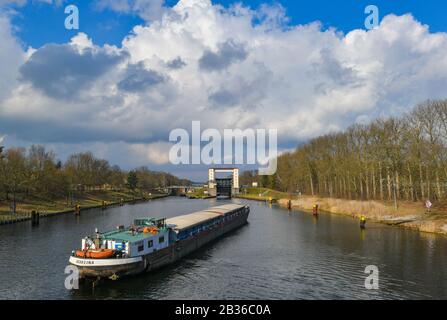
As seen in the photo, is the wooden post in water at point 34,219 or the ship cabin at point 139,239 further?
the wooden post in water at point 34,219

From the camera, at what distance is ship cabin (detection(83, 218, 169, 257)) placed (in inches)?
1548

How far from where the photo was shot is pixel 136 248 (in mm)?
39688

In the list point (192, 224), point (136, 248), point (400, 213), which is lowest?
point (136, 248)

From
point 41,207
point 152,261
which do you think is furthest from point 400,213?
point 41,207

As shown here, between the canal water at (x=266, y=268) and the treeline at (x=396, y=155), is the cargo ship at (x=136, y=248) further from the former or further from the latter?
the treeline at (x=396, y=155)

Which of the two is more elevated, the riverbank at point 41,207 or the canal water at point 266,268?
the riverbank at point 41,207

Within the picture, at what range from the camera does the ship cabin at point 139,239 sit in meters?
39.3

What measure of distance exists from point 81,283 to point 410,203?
7517 cm

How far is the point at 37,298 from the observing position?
32.7 meters

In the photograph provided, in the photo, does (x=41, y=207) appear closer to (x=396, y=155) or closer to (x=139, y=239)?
(x=139, y=239)

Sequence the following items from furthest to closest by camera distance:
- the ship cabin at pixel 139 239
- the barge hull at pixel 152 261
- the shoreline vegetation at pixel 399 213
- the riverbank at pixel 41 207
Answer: the riverbank at pixel 41 207, the shoreline vegetation at pixel 399 213, the ship cabin at pixel 139 239, the barge hull at pixel 152 261

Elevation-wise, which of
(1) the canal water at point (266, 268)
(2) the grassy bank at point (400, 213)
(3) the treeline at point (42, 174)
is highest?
(3) the treeline at point (42, 174)

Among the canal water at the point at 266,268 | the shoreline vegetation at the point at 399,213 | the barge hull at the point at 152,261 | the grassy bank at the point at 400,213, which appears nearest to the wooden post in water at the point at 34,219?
the canal water at the point at 266,268

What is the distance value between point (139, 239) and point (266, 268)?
1383 cm
